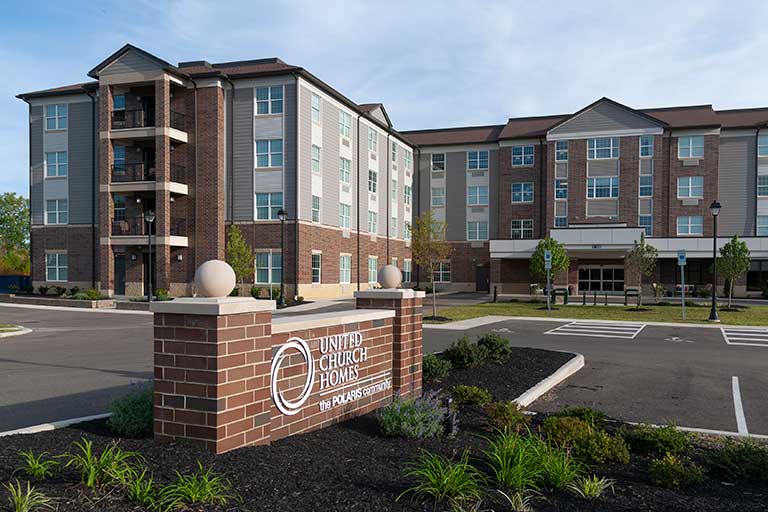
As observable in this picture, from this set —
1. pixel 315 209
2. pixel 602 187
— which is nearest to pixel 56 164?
pixel 315 209

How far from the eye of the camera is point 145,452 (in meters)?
4.82

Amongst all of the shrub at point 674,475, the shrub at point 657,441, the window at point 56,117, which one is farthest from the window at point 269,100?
the shrub at point 674,475

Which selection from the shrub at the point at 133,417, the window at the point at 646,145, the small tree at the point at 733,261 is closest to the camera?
the shrub at the point at 133,417

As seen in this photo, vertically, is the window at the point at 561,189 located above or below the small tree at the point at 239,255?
above

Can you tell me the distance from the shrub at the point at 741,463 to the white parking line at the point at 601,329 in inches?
562

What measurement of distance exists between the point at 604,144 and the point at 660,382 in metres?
38.7

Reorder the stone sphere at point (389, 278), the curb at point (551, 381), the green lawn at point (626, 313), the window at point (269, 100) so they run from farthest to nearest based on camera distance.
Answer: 1. the window at point (269, 100)
2. the green lawn at point (626, 313)
3. the curb at point (551, 381)
4. the stone sphere at point (389, 278)

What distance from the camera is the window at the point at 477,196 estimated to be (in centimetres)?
5206

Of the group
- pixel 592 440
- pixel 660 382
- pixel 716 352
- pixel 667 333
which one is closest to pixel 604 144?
pixel 667 333

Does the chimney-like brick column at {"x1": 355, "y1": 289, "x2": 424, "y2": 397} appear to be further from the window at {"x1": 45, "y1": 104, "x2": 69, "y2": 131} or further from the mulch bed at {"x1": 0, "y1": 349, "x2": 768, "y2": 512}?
the window at {"x1": 45, "y1": 104, "x2": 69, "y2": 131}

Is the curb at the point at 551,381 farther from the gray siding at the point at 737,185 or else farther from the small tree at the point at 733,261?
the gray siding at the point at 737,185

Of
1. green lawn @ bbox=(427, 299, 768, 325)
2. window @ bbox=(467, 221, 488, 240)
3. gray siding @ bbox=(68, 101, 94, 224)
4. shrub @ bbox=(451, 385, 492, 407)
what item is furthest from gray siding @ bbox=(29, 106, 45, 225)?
shrub @ bbox=(451, 385, 492, 407)

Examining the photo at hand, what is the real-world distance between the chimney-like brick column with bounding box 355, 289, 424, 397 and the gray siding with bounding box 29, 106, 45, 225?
38954 millimetres

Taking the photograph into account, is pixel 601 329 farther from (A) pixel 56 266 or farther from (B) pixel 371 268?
(A) pixel 56 266
